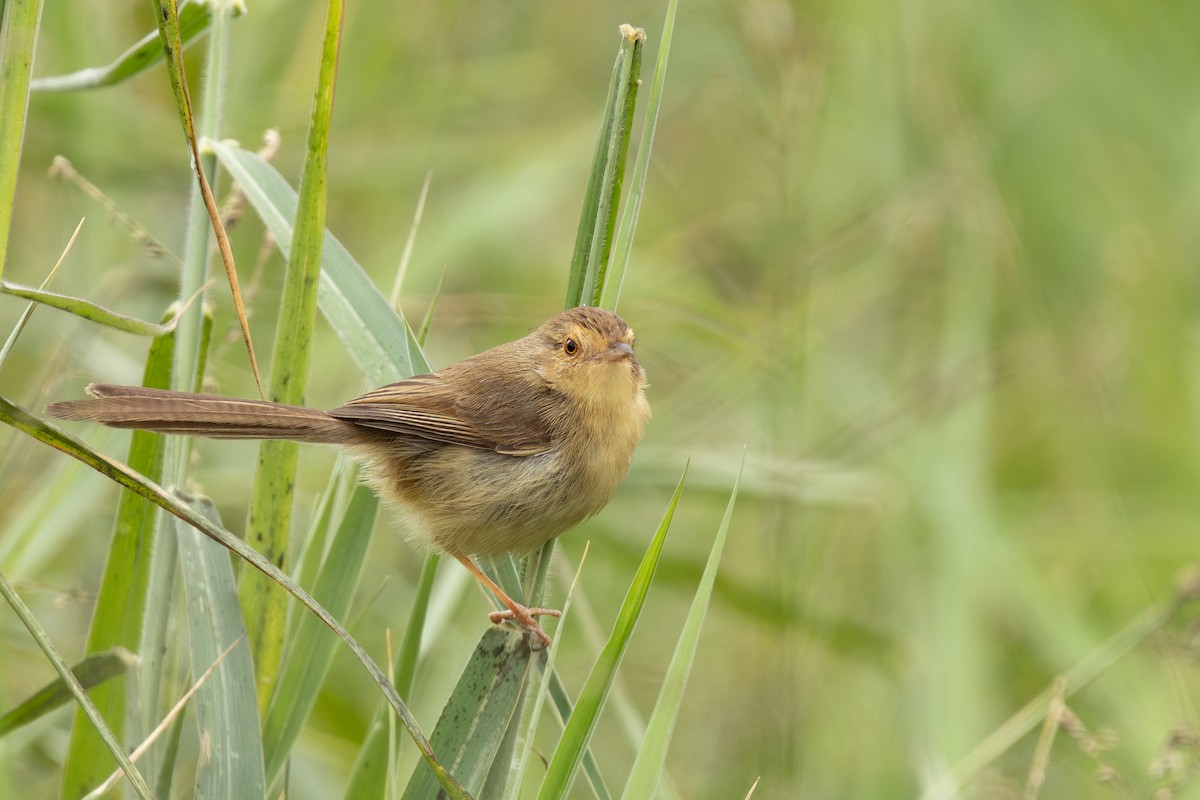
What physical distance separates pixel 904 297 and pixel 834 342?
0.56 metres

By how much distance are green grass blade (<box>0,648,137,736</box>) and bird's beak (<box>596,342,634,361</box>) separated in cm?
137

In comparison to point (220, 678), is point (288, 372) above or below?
above

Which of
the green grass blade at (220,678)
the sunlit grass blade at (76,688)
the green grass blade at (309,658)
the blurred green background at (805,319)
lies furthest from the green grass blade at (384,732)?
the blurred green background at (805,319)

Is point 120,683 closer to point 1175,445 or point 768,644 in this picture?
point 768,644

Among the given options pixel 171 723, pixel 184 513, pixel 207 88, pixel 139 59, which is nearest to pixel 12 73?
pixel 139 59

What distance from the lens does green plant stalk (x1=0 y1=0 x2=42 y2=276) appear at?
202 centimetres

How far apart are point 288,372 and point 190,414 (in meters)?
0.23

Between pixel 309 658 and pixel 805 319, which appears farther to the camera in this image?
pixel 805 319

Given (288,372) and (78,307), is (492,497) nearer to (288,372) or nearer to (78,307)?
(288,372)

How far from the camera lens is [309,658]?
8.09 feet

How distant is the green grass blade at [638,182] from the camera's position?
2.41 meters

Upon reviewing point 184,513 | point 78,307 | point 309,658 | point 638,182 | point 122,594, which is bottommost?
point 309,658

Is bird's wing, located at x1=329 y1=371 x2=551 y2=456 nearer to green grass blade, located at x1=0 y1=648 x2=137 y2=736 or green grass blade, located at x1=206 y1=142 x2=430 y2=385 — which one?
green grass blade, located at x1=206 y1=142 x2=430 y2=385

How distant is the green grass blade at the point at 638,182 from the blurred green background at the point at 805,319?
3.93 ft
